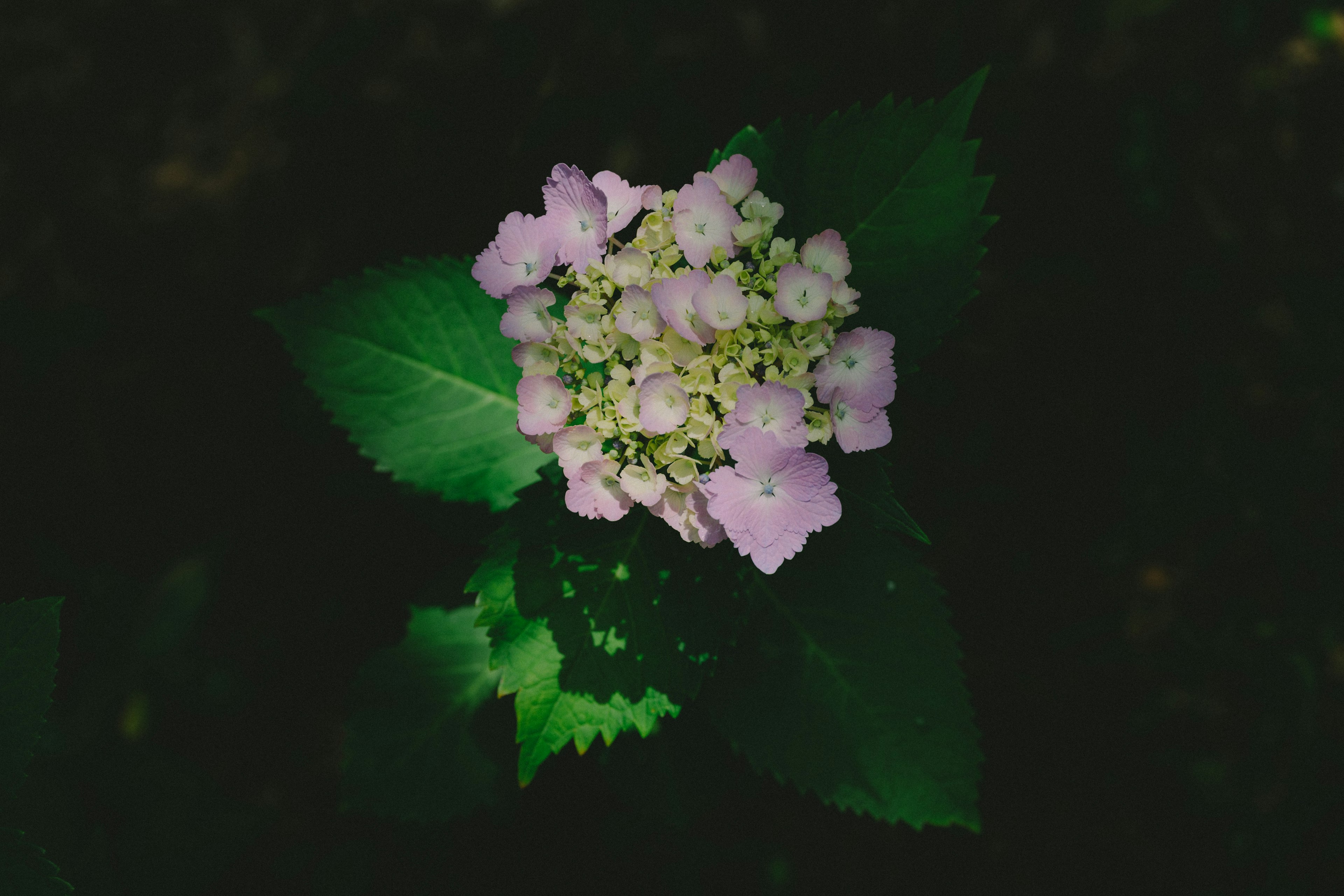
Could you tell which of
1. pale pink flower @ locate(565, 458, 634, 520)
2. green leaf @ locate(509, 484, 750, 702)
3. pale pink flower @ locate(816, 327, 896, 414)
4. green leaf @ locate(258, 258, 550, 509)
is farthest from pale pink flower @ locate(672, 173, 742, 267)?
green leaf @ locate(258, 258, 550, 509)

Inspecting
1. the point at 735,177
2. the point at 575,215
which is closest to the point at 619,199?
the point at 575,215

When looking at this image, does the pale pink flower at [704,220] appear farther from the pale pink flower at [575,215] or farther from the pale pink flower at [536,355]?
the pale pink flower at [536,355]

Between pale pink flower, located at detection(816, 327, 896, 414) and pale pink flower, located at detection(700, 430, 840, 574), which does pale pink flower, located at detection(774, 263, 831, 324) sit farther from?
pale pink flower, located at detection(700, 430, 840, 574)

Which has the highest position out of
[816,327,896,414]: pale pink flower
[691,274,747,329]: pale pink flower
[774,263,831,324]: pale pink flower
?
[691,274,747,329]: pale pink flower

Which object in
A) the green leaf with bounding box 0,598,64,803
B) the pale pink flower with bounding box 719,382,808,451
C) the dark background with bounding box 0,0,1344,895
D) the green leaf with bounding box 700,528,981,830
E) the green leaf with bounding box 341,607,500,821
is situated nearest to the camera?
the pale pink flower with bounding box 719,382,808,451

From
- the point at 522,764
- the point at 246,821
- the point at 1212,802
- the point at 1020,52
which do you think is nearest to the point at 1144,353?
the point at 1020,52
